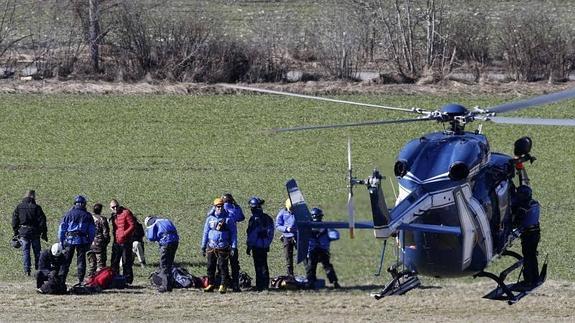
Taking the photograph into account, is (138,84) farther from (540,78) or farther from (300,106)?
(540,78)

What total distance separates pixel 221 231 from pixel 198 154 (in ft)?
42.2

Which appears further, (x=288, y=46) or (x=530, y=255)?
(x=288, y=46)

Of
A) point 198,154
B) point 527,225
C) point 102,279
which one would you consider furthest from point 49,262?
point 198,154

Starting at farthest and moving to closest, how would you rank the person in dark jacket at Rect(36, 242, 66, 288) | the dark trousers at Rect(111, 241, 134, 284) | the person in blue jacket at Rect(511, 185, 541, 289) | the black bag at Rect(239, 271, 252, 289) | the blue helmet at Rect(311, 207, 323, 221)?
the dark trousers at Rect(111, 241, 134, 284) < the black bag at Rect(239, 271, 252, 289) < the person in dark jacket at Rect(36, 242, 66, 288) < the person in blue jacket at Rect(511, 185, 541, 289) < the blue helmet at Rect(311, 207, 323, 221)

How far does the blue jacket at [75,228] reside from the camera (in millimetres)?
23234

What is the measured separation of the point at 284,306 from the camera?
22.3 metres

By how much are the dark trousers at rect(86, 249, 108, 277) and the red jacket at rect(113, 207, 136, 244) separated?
0.39 m

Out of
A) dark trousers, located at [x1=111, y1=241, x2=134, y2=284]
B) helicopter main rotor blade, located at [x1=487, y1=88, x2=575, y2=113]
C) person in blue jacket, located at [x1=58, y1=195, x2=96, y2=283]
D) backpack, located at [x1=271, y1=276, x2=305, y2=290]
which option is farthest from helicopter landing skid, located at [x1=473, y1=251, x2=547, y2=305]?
person in blue jacket, located at [x1=58, y1=195, x2=96, y2=283]

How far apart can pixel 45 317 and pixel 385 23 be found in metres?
24.4

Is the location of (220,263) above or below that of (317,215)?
below

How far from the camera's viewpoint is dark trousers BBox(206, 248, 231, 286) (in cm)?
2314

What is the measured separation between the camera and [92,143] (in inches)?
1457

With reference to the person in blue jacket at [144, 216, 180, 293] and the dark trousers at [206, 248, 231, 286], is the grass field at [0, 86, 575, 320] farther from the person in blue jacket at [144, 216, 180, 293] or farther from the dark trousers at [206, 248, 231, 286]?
the dark trousers at [206, 248, 231, 286]

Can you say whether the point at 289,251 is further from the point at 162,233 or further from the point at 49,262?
the point at 49,262
